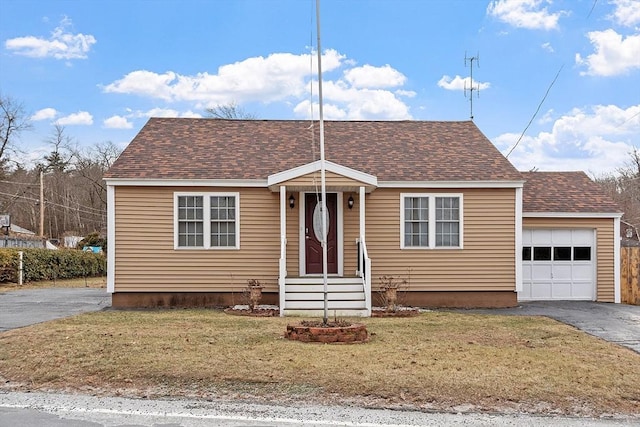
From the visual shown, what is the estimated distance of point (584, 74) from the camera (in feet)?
48.0

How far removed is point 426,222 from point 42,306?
9629 mm

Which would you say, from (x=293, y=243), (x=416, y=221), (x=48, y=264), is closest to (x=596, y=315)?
(x=416, y=221)

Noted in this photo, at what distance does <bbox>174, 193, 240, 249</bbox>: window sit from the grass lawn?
15.2 ft

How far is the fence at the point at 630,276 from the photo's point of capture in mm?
18234

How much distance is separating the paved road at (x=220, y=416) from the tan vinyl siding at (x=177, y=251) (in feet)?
29.8

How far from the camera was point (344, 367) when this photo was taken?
26.6ft

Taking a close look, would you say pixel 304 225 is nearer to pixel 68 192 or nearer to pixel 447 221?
pixel 447 221

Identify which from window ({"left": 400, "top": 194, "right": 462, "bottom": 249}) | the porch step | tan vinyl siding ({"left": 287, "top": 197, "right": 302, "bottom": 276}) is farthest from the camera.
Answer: window ({"left": 400, "top": 194, "right": 462, "bottom": 249})

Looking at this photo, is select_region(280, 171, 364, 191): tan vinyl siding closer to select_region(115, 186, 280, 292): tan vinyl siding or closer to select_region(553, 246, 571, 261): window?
select_region(115, 186, 280, 292): tan vinyl siding

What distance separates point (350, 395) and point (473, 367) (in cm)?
193

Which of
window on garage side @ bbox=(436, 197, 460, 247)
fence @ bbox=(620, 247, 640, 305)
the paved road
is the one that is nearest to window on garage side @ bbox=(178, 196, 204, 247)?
window on garage side @ bbox=(436, 197, 460, 247)

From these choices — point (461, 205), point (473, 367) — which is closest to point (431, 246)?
point (461, 205)

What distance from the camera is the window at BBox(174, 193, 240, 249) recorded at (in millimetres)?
16031

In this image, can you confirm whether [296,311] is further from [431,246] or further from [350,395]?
[350,395]
